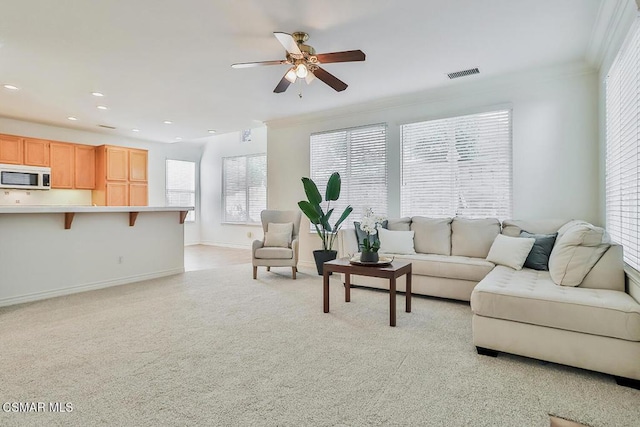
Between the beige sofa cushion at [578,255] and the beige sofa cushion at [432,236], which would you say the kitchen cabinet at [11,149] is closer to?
the beige sofa cushion at [432,236]

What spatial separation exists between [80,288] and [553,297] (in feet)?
16.7

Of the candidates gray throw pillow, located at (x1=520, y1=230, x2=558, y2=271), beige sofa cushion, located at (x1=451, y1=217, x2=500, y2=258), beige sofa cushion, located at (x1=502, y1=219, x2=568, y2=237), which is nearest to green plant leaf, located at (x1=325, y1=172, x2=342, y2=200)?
beige sofa cushion, located at (x1=451, y1=217, x2=500, y2=258)

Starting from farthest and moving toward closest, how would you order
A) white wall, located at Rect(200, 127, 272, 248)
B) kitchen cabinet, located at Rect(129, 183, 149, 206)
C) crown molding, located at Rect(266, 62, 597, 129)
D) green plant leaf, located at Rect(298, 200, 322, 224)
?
1. white wall, located at Rect(200, 127, 272, 248)
2. kitchen cabinet, located at Rect(129, 183, 149, 206)
3. green plant leaf, located at Rect(298, 200, 322, 224)
4. crown molding, located at Rect(266, 62, 597, 129)

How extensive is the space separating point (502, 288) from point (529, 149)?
8.08 ft

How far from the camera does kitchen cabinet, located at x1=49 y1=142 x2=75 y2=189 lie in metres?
6.62

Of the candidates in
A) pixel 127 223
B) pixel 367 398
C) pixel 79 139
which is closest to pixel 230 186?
pixel 79 139

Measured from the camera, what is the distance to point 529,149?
165 inches

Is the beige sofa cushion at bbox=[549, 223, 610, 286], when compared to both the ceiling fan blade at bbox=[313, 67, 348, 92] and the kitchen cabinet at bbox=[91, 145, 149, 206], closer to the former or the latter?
the ceiling fan blade at bbox=[313, 67, 348, 92]

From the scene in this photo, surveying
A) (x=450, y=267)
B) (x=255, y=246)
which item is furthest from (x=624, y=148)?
(x=255, y=246)

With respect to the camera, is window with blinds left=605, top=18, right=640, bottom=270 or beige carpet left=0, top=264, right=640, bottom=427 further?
window with blinds left=605, top=18, right=640, bottom=270

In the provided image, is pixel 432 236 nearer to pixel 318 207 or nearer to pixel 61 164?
pixel 318 207

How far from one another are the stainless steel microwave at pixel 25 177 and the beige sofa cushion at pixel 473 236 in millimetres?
7253

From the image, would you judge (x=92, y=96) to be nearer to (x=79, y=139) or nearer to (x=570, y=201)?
(x=79, y=139)

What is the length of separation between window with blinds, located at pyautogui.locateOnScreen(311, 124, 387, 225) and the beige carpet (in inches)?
89.0
